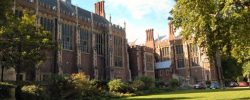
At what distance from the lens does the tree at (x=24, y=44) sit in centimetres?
2800

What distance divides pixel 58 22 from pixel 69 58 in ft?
19.1

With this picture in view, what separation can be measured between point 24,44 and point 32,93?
5028 millimetres

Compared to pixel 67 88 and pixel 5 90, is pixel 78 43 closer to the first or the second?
pixel 67 88

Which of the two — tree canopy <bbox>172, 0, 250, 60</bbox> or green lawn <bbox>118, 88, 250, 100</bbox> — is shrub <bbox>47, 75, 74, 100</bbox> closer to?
green lawn <bbox>118, 88, 250, 100</bbox>

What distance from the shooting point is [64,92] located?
1134 inches

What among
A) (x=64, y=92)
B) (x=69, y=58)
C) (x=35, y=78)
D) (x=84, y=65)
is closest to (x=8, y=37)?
(x=64, y=92)

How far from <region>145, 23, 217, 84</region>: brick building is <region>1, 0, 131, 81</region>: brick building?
22.1m

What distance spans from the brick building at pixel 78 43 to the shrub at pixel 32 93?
12757mm

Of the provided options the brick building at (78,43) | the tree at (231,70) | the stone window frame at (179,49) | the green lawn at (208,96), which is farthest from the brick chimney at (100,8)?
the green lawn at (208,96)

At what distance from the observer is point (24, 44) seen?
1129 inches

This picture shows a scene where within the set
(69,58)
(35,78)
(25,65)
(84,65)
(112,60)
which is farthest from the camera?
(112,60)

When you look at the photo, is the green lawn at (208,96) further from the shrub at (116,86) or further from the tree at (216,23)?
the shrub at (116,86)

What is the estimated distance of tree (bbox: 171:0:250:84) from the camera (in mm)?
17141

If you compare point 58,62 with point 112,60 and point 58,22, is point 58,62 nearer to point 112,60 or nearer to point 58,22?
point 58,22
